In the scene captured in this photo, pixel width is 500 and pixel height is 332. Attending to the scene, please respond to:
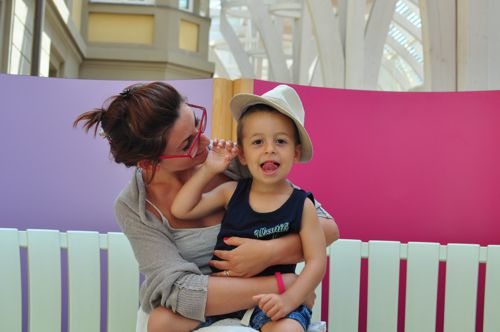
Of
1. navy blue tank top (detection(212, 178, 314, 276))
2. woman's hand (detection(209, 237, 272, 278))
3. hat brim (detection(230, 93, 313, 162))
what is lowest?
woman's hand (detection(209, 237, 272, 278))

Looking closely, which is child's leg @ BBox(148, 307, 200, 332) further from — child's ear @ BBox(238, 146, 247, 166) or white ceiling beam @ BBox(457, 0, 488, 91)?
white ceiling beam @ BBox(457, 0, 488, 91)

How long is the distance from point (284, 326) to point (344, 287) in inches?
49.8

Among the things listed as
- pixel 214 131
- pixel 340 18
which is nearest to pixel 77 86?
pixel 214 131

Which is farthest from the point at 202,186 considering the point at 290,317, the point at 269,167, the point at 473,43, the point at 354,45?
the point at 354,45

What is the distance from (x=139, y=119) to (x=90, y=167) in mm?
1503

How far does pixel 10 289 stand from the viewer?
3.21 metres

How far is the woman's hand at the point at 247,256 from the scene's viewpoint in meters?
1.96

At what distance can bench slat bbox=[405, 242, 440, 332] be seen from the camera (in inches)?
120

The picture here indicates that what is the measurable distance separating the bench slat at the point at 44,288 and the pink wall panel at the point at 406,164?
1.12 meters

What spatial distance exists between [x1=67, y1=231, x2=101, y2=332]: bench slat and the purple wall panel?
9.7 inches

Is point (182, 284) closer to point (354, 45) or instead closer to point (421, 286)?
point (421, 286)

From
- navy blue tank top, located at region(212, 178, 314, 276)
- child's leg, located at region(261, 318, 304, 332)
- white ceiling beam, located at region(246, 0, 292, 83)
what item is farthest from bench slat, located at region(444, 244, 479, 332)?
white ceiling beam, located at region(246, 0, 292, 83)

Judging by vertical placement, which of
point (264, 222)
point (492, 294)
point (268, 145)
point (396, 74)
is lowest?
A: point (492, 294)

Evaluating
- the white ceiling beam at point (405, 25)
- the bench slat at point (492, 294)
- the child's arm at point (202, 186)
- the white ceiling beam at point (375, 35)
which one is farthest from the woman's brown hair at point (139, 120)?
the white ceiling beam at point (405, 25)
